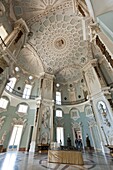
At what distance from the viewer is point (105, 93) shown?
10.1 meters

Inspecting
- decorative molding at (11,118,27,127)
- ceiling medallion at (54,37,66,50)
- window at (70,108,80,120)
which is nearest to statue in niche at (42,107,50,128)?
decorative molding at (11,118,27,127)

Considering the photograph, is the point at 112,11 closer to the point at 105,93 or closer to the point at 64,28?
the point at 105,93

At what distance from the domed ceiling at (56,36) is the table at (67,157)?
11543 millimetres

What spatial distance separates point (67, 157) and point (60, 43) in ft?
41.8

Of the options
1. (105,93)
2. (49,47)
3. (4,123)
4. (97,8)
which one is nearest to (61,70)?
(49,47)

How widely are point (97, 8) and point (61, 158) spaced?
692 cm

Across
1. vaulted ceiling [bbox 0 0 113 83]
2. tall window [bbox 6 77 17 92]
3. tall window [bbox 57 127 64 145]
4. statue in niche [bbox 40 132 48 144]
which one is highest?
vaulted ceiling [bbox 0 0 113 83]

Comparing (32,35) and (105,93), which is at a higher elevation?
(32,35)

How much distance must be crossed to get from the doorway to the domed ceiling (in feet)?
27.3

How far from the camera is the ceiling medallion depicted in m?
13.3

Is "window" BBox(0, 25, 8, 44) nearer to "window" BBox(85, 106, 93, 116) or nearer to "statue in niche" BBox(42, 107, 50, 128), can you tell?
"statue in niche" BBox(42, 107, 50, 128)

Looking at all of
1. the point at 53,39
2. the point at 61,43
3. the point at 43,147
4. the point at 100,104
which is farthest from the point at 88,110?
the point at 53,39

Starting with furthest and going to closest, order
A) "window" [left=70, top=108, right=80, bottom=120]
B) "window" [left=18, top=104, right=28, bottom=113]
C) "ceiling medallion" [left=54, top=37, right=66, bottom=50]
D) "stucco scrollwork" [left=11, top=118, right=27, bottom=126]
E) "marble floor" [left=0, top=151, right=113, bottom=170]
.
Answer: "window" [left=70, top=108, right=80, bottom=120]
"ceiling medallion" [left=54, top=37, right=66, bottom=50]
"window" [left=18, top=104, right=28, bottom=113]
"stucco scrollwork" [left=11, top=118, right=27, bottom=126]
"marble floor" [left=0, top=151, right=113, bottom=170]

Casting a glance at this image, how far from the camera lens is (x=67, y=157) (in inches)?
194
